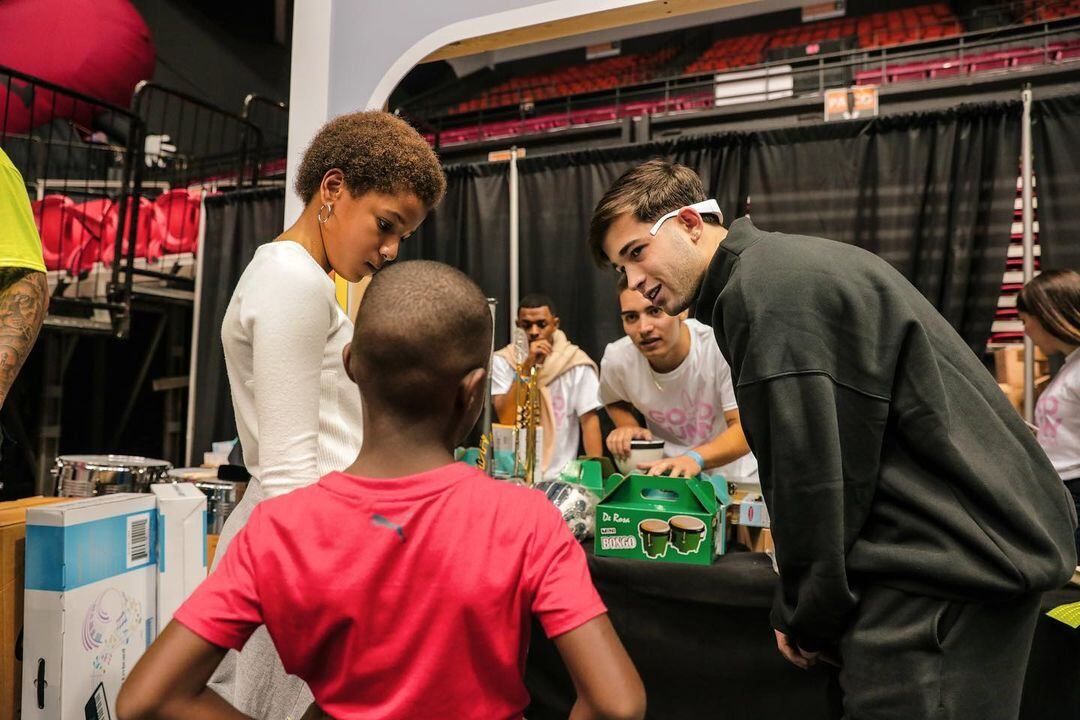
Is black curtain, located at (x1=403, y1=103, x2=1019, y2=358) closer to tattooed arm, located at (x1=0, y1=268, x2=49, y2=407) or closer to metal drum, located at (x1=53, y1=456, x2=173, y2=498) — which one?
metal drum, located at (x1=53, y1=456, x2=173, y2=498)

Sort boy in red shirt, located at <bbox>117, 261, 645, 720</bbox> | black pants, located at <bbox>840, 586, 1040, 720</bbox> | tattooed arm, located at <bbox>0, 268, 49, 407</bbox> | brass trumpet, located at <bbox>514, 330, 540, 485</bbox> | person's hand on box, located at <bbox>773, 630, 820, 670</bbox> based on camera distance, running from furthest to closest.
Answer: brass trumpet, located at <bbox>514, 330, 540, 485</bbox>
tattooed arm, located at <bbox>0, 268, 49, 407</bbox>
person's hand on box, located at <bbox>773, 630, 820, 670</bbox>
black pants, located at <bbox>840, 586, 1040, 720</bbox>
boy in red shirt, located at <bbox>117, 261, 645, 720</bbox>

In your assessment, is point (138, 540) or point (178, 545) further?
point (178, 545)

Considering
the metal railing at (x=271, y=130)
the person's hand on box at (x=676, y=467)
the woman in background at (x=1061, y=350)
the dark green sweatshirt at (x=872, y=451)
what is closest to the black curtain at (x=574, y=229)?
the woman in background at (x=1061, y=350)

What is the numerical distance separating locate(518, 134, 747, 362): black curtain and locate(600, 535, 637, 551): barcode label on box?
2.42m

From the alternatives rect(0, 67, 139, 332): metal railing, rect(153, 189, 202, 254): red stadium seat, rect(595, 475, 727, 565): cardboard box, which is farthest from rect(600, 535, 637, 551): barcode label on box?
rect(153, 189, 202, 254): red stadium seat

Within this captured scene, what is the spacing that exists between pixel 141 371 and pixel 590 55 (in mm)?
8565

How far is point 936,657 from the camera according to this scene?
0.96 metres

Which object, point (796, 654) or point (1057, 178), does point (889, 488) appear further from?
point (1057, 178)

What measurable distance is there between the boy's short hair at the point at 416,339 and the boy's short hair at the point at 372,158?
0.44 metres

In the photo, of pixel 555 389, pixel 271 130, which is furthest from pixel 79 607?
pixel 271 130

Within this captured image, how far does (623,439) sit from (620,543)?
1.72ft

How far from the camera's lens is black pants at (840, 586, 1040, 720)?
Answer: 957mm

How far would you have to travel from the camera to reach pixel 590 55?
11.4 metres

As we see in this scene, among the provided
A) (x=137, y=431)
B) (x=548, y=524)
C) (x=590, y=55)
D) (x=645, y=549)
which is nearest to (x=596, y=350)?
(x=645, y=549)
